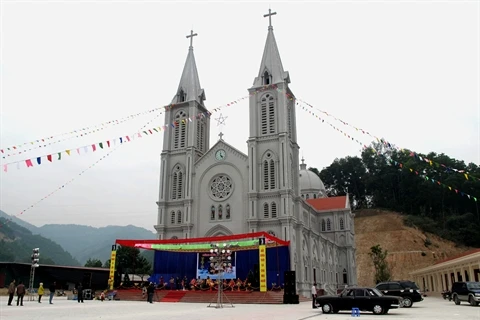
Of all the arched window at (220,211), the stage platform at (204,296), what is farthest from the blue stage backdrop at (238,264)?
the arched window at (220,211)

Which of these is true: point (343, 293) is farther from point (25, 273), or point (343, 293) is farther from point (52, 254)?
point (52, 254)

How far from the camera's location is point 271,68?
46.8 m

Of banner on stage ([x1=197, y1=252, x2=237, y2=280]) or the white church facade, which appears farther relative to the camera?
the white church facade

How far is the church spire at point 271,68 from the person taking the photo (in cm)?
4601

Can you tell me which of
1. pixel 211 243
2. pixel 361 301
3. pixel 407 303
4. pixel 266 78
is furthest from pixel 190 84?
pixel 361 301

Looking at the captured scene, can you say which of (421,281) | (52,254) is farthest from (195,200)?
(52,254)

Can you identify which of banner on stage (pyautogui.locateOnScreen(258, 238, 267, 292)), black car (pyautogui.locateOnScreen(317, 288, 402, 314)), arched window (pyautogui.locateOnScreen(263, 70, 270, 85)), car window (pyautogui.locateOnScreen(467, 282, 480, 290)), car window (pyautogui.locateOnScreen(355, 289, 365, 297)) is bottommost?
black car (pyautogui.locateOnScreen(317, 288, 402, 314))

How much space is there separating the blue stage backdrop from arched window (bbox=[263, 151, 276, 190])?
7299mm

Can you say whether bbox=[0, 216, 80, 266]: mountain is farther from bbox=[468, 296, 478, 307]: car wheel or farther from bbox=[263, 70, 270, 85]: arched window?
bbox=[468, 296, 478, 307]: car wheel

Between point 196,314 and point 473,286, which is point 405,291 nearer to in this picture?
point 473,286

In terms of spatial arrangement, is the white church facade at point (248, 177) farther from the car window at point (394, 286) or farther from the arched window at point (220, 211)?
the car window at point (394, 286)

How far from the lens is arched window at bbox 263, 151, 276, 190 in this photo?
4228cm

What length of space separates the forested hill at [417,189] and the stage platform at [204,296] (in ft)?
166

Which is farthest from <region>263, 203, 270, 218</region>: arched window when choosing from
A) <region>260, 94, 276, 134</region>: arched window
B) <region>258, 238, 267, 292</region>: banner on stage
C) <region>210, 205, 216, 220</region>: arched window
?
<region>258, 238, 267, 292</region>: banner on stage
